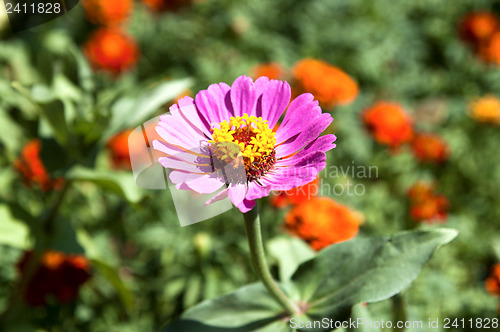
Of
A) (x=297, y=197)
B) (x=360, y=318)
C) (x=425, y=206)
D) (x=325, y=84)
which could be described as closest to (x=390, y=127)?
(x=325, y=84)

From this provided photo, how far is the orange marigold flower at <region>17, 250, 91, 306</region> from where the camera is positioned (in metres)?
1.35

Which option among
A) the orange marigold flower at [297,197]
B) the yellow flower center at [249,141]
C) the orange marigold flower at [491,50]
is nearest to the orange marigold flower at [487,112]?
the orange marigold flower at [491,50]

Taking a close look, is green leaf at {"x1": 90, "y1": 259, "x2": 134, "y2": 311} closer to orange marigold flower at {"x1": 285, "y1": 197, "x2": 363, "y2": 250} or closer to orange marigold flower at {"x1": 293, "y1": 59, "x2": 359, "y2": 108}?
orange marigold flower at {"x1": 285, "y1": 197, "x2": 363, "y2": 250}

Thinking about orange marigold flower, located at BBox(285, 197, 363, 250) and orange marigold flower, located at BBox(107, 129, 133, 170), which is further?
orange marigold flower, located at BBox(107, 129, 133, 170)

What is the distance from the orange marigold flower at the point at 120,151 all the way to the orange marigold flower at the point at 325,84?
0.65 meters

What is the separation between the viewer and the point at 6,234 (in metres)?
1.28

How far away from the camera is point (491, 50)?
238 cm

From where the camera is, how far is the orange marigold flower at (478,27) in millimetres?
2422

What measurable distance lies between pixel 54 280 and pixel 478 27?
2191 millimetres

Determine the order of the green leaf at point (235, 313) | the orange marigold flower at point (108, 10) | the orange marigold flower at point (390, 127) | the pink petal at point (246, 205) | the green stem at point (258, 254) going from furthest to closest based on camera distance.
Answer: the orange marigold flower at point (108, 10) → the orange marigold flower at point (390, 127) → the green leaf at point (235, 313) → the green stem at point (258, 254) → the pink petal at point (246, 205)

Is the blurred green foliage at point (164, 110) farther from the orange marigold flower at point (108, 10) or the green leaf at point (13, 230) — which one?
the orange marigold flower at point (108, 10)

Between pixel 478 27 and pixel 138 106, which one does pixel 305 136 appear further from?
pixel 478 27

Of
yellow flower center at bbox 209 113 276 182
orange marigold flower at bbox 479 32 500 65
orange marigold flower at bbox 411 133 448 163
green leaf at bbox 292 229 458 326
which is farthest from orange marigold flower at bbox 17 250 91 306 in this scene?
orange marigold flower at bbox 479 32 500 65

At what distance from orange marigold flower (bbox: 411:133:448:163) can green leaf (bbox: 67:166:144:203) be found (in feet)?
3.89
